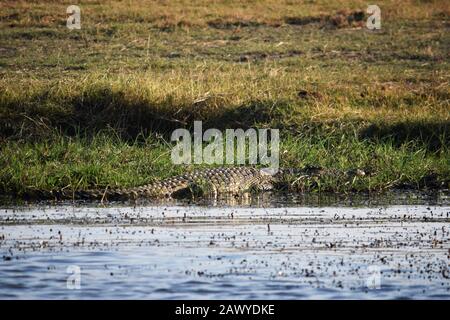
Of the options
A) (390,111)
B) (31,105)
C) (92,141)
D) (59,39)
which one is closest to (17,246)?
(92,141)

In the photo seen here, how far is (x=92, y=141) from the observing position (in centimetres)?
1461

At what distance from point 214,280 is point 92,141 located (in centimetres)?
602

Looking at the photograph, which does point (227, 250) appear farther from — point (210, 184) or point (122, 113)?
point (122, 113)

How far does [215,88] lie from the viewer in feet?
57.3

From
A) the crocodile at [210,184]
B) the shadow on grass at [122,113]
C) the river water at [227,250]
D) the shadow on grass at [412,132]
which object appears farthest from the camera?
the shadow on grass at [122,113]

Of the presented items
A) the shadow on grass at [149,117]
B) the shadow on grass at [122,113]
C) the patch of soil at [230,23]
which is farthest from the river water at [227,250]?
the patch of soil at [230,23]

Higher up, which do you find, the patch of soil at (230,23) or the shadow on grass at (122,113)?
the patch of soil at (230,23)

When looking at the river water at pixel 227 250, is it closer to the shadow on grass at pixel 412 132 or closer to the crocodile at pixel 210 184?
the crocodile at pixel 210 184

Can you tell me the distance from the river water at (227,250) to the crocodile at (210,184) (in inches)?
13.0

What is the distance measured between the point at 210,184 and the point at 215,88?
4343 mm

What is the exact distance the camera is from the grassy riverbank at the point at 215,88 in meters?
13.9

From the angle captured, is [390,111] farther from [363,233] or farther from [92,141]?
[363,233]

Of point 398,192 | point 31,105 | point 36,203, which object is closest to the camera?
point 36,203

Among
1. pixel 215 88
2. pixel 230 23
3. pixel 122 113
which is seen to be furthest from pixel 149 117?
pixel 230 23
